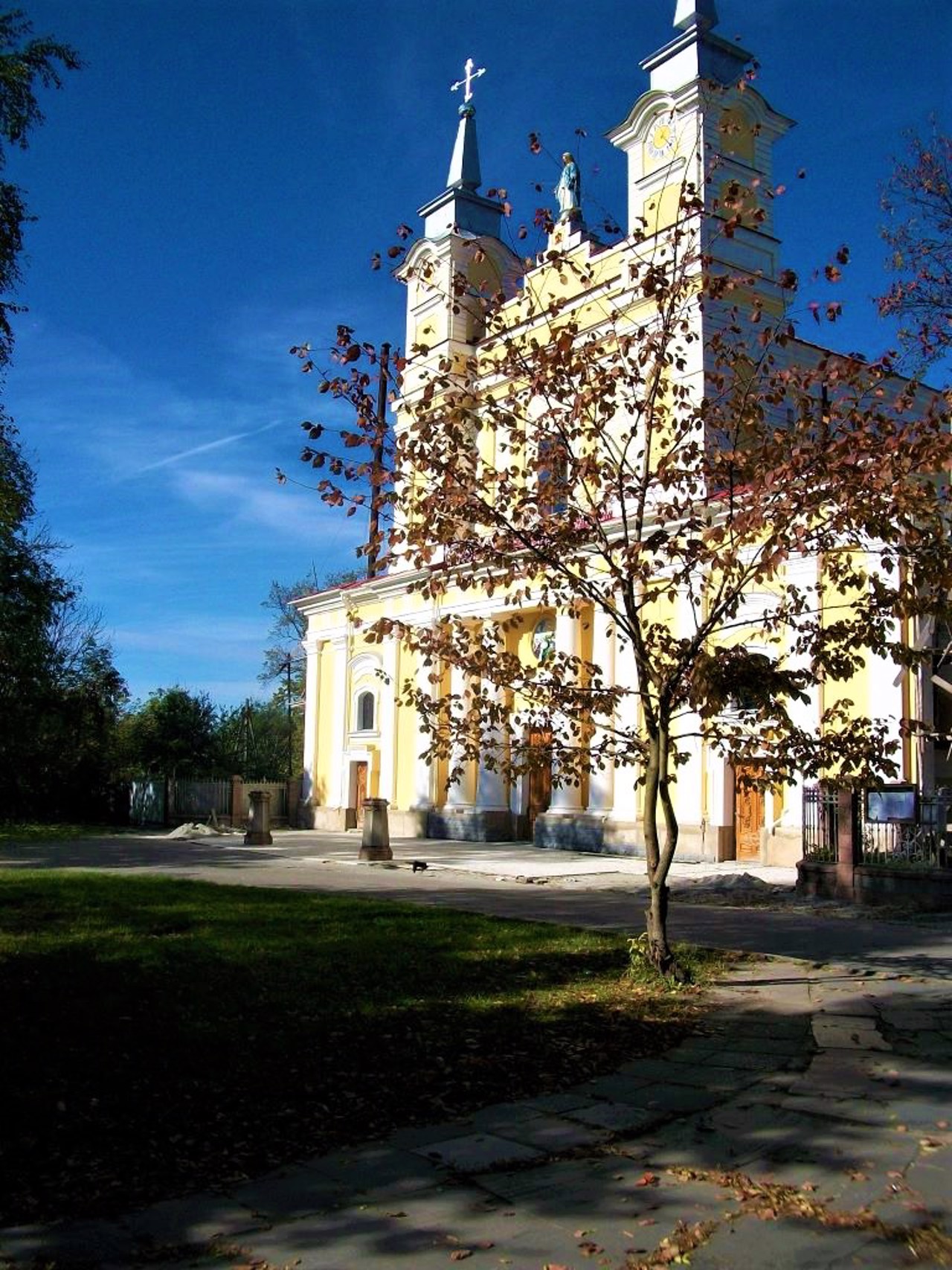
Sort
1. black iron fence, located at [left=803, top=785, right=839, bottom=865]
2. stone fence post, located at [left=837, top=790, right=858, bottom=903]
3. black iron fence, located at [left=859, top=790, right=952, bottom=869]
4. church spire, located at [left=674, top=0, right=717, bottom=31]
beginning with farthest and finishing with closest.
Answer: church spire, located at [left=674, top=0, right=717, bottom=31]
black iron fence, located at [left=803, top=785, right=839, bottom=865]
stone fence post, located at [left=837, top=790, right=858, bottom=903]
black iron fence, located at [left=859, top=790, right=952, bottom=869]

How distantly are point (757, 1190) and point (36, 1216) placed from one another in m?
2.79

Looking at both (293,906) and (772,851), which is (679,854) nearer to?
(772,851)

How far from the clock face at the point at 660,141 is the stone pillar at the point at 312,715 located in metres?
19.1

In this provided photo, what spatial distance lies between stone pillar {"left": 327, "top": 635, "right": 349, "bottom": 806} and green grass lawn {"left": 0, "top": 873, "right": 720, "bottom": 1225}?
24.2 metres

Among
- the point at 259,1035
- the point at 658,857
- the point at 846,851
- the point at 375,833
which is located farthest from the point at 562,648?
the point at 259,1035

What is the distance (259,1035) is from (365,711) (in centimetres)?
2921

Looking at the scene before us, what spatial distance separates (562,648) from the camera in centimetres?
2705

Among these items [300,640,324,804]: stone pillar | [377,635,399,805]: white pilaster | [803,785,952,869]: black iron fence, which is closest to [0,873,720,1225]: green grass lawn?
[803,785,952,869]: black iron fence

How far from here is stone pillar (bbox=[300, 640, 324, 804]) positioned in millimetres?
37000

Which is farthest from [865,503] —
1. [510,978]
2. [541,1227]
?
[541,1227]

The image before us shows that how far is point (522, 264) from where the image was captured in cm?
931

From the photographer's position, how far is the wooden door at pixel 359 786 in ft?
116

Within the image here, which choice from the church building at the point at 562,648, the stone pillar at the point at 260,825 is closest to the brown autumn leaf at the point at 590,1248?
the church building at the point at 562,648

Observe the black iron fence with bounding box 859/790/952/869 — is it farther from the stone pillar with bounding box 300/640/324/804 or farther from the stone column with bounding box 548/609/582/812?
the stone pillar with bounding box 300/640/324/804
